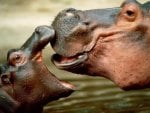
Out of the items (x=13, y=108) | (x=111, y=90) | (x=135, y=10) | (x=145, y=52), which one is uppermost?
(x=135, y=10)

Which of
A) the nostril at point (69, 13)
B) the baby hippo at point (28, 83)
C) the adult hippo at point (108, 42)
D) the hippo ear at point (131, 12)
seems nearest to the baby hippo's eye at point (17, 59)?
the baby hippo at point (28, 83)

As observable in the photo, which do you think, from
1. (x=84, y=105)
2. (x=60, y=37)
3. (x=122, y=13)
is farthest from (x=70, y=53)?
(x=84, y=105)

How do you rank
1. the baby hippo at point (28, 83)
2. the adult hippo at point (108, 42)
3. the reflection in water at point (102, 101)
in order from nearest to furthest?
1. the adult hippo at point (108, 42)
2. the baby hippo at point (28, 83)
3. the reflection in water at point (102, 101)

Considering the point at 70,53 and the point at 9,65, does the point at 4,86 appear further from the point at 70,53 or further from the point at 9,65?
the point at 70,53

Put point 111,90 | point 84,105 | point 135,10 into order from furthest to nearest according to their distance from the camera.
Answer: point 111,90
point 84,105
point 135,10

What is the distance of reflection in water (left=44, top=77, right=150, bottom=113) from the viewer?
27.2 ft

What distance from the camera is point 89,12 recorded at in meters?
6.16

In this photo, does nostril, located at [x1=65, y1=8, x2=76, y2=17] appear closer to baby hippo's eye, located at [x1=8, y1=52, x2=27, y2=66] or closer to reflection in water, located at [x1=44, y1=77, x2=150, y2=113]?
baby hippo's eye, located at [x1=8, y1=52, x2=27, y2=66]

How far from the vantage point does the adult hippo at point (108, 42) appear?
6020mm

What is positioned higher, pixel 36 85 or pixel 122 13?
pixel 122 13

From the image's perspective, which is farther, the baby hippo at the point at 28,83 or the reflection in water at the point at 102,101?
the reflection in water at the point at 102,101

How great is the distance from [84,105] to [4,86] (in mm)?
2402

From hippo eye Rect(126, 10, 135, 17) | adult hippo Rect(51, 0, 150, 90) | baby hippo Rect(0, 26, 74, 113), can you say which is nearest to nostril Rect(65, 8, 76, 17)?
adult hippo Rect(51, 0, 150, 90)

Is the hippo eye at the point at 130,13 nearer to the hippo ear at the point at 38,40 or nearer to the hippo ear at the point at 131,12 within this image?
the hippo ear at the point at 131,12
